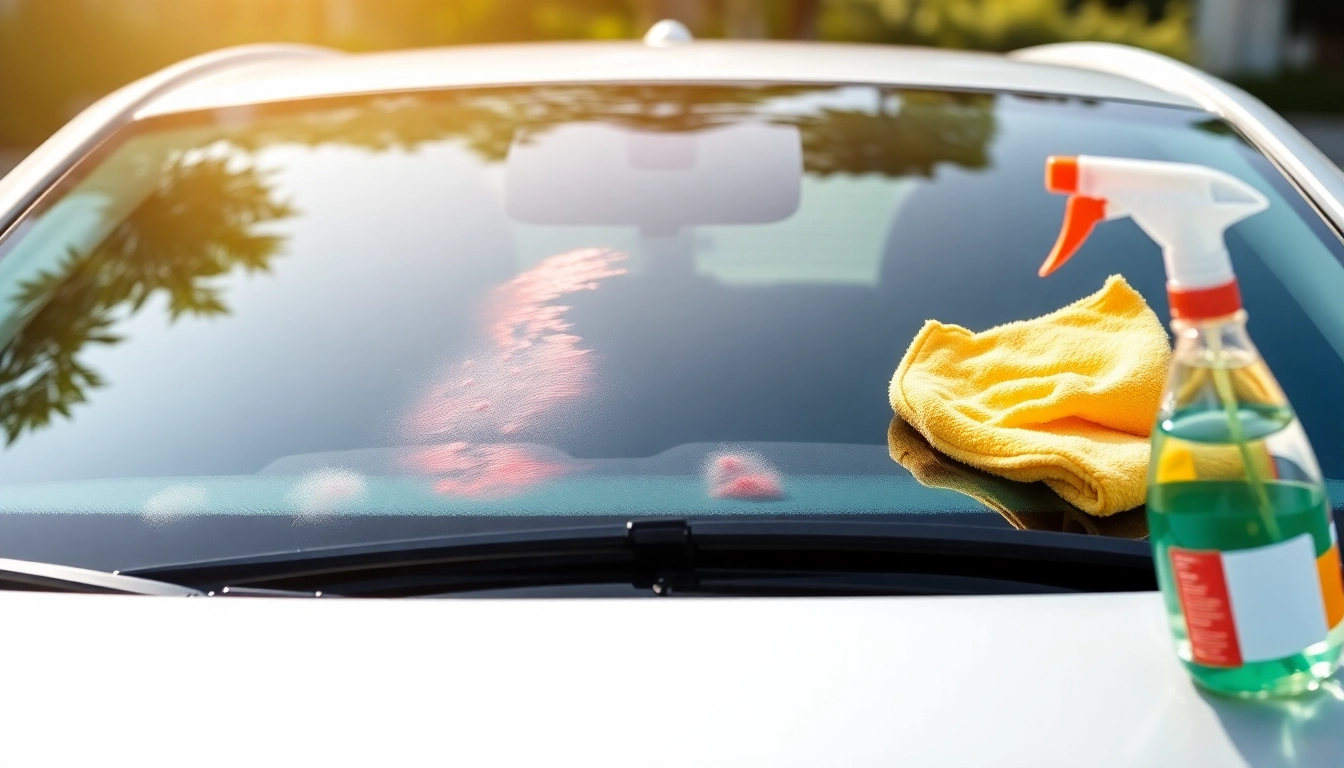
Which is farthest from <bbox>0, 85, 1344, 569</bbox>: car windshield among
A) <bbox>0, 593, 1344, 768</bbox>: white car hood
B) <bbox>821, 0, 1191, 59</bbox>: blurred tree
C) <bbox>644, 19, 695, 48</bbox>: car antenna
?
<bbox>821, 0, 1191, 59</bbox>: blurred tree

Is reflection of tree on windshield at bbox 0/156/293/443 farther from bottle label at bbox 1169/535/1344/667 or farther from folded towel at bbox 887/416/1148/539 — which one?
bottle label at bbox 1169/535/1344/667

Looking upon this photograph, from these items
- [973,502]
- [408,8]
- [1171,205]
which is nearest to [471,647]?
[973,502]

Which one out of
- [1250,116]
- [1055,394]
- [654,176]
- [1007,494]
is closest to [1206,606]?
[1007,494]

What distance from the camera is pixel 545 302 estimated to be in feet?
5.85

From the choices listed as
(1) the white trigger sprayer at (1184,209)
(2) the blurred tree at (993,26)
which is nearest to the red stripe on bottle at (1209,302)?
(1) the white trigger sprayer at (1184,209)

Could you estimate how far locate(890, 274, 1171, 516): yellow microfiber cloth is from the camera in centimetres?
145

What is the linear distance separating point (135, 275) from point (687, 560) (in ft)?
2.98

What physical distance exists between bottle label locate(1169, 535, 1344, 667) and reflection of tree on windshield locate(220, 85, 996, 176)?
106cm

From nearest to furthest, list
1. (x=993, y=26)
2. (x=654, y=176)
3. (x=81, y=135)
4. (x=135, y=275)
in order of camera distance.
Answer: (x=135, y=275) < (x=654, y=176) < (x=81, y=135) < (x=993, y=26)

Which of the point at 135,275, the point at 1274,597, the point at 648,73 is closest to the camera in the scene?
the point at 1274,597

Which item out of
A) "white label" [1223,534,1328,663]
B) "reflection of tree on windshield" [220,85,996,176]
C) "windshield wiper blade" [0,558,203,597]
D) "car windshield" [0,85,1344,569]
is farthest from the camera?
"reflection of tree on windshield" [220,85,996,176]

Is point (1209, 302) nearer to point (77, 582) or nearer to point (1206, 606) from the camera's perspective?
point (1206, 606)

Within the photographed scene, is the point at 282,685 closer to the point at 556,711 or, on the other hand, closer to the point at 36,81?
the point at 556,711

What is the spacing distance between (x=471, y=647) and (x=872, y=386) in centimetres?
59
